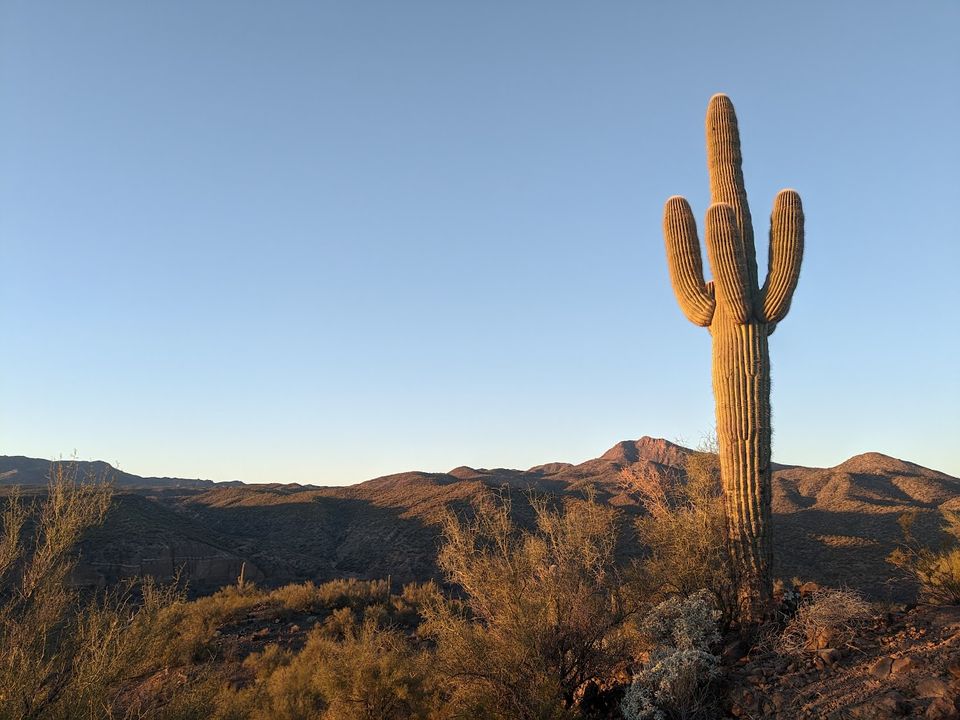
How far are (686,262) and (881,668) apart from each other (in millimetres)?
6689

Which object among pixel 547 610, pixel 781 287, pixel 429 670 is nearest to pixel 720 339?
pixel 781 287

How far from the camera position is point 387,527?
106 feet

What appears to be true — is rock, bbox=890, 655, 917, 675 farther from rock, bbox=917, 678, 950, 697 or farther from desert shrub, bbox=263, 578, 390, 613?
desert shrub, bbox=263, 578, 390, 613

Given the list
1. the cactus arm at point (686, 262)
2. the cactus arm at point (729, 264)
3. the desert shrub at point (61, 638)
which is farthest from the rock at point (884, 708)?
the desert shrub at point (61, 638)

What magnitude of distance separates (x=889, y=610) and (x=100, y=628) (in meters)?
10.3

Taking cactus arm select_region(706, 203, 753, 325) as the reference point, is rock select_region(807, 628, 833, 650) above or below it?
below

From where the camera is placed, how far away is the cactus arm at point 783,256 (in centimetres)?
993

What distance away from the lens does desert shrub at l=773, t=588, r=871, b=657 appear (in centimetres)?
750

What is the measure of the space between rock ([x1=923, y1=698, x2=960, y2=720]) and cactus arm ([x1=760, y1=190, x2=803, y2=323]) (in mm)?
5834

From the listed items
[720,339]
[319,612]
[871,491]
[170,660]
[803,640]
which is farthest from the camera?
[871,491]

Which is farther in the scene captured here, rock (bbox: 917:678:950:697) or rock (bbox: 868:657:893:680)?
rock (bbox: 868:657:893:680)

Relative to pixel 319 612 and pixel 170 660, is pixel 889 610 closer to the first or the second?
pixel 170 660

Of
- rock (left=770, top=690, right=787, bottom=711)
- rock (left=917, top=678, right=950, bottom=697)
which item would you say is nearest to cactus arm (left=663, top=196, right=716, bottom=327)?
rock (left=770, top=690, right=787, bottom=711)

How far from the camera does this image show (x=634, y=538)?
23.6 m
